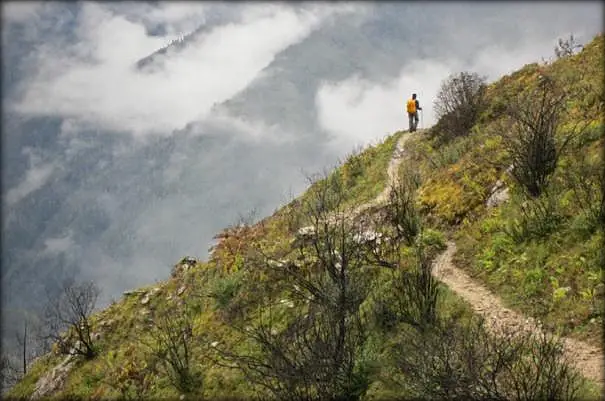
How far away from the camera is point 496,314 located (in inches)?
436

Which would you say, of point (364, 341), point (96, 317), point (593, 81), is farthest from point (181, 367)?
point (593, 81)

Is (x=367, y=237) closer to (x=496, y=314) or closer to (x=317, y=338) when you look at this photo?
(x=496, y=314)

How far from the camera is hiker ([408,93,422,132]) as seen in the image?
32.2 m

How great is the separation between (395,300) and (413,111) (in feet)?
74.2

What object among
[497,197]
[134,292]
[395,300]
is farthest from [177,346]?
[497,197]

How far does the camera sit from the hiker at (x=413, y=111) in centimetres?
3216

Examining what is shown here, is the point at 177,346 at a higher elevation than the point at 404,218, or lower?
lower

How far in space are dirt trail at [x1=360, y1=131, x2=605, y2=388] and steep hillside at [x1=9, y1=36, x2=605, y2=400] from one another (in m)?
0.13

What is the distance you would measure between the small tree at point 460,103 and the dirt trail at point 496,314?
12.6m

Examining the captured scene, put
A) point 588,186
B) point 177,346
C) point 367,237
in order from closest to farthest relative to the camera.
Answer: point 588,186, point 177,346, point 367,237

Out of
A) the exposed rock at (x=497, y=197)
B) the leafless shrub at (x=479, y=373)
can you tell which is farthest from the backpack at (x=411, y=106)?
the leafless shrub at (x=479, y=373)

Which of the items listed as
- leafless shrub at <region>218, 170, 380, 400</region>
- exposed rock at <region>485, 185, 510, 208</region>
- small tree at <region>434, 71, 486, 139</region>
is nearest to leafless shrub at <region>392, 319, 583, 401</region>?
leafless shrub at <region>218, 170, 380, 400</region>

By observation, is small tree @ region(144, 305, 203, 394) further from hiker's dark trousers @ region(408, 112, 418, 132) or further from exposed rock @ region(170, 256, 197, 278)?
hiker's dark trousers @ region(408, 112, 418, 132)

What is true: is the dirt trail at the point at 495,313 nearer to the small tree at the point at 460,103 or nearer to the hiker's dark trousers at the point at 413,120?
the small tree at the point at 460,103
